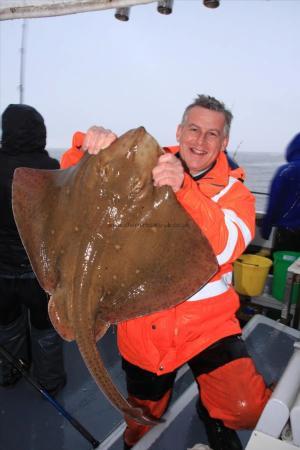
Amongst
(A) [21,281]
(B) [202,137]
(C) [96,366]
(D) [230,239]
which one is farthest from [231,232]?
(A) [21,281]

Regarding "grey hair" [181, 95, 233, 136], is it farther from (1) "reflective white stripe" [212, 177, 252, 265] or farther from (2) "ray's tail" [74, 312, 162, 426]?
(2) "ray's tail" [74, 312, 162, 426]

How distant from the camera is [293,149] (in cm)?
579

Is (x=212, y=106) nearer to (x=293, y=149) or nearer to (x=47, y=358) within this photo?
(x=47, y=358)

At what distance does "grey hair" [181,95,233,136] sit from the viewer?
7.76ft

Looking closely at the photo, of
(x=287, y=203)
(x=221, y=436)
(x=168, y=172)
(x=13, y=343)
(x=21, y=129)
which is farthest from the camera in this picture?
(x=287, y=203)

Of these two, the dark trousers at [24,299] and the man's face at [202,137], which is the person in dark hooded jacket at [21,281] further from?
the man's face at [202,137]

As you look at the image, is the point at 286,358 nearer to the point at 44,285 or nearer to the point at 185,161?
the point at 185,161

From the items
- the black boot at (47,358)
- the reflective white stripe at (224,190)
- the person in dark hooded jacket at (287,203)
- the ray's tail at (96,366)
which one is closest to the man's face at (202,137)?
the reflective white stripe at (224,190)

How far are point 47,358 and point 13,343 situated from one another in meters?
0.43

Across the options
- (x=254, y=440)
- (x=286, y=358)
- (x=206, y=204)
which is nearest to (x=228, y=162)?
(x=206, y=204)

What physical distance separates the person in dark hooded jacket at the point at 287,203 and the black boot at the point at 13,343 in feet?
13.6

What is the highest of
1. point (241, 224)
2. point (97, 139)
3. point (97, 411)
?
point (97, 139)

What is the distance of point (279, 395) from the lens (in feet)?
4.81

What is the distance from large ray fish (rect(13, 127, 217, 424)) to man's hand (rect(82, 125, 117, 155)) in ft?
0.17
